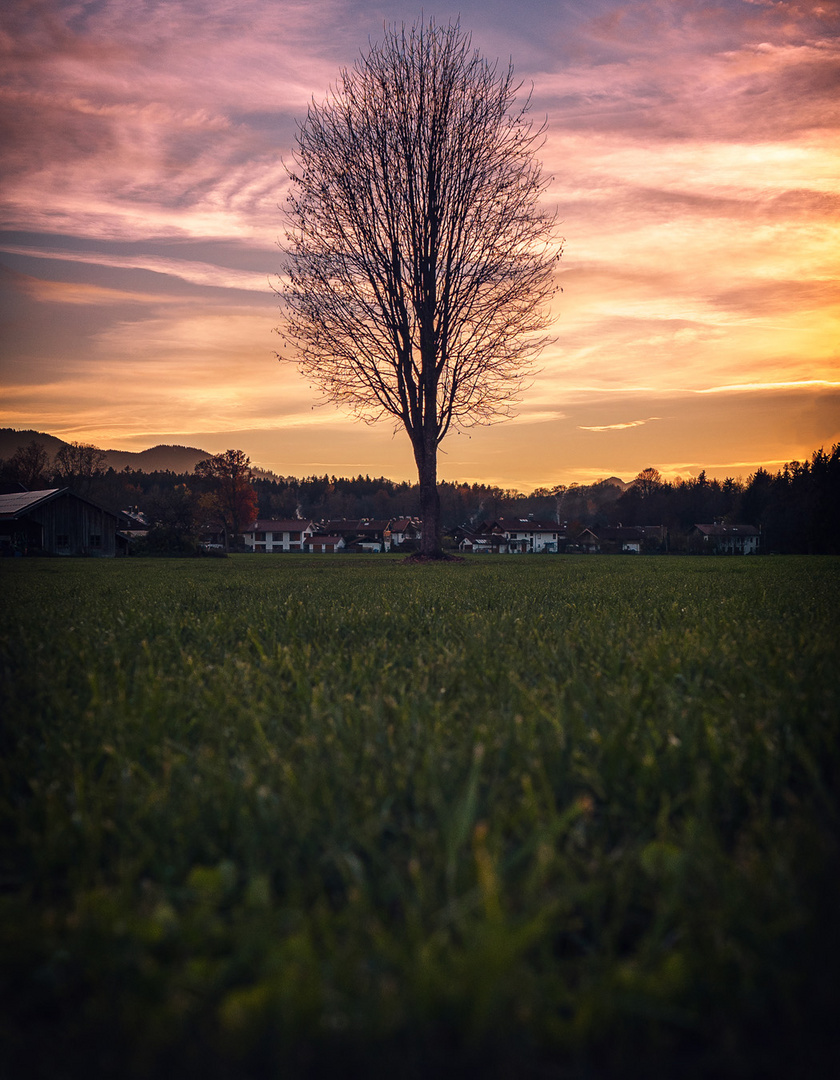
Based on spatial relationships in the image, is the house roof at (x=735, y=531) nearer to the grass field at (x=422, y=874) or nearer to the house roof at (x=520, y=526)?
the house roof at (x=520, y=526)

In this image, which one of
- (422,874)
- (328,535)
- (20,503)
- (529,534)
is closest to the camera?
(422,874)

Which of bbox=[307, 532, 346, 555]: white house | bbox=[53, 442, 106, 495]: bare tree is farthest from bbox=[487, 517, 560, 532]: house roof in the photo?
bbox=[53, 442, 106, 495]: bare tree

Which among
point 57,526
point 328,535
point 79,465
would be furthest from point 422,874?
point 328,535

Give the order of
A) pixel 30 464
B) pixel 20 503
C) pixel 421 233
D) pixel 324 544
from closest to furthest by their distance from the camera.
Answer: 1. pixel 421 233
2. pixel 20 503
3. pixel 30 464
4. pixel 324 544

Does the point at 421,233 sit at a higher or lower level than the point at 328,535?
higher

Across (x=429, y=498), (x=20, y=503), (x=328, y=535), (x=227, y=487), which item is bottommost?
(x=328, y=535)

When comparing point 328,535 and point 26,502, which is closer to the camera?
point 26,502

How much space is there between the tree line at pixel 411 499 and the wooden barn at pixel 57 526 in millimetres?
1394

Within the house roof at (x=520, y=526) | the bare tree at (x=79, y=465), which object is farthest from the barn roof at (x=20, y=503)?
the house roof at (x=520, y=526)

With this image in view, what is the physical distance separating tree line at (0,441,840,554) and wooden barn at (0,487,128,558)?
139 centimetres

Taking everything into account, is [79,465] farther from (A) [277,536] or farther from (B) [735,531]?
(B) [735,531]

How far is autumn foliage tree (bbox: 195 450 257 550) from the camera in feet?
253

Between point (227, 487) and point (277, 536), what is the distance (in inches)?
1526

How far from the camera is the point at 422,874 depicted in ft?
3.41
